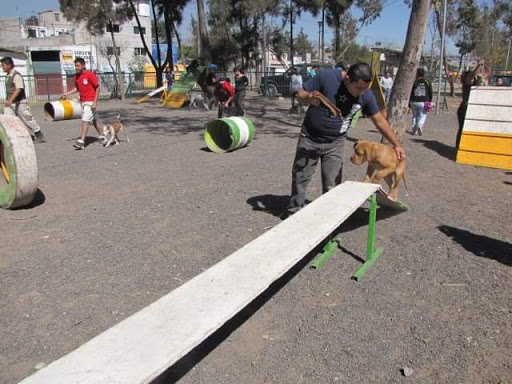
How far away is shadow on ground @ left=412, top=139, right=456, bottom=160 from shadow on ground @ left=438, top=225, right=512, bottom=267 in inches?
196

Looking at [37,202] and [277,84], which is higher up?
[277,84]

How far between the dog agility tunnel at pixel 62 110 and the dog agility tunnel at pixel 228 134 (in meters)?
7.51

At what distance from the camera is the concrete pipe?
17.8 ft

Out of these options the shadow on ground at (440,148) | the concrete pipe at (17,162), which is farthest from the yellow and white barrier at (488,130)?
the concrete pipe at (17,162)

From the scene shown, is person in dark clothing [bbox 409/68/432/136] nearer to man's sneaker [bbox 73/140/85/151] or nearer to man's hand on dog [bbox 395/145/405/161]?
man's hand on dog [bbox 395/145/405/161]

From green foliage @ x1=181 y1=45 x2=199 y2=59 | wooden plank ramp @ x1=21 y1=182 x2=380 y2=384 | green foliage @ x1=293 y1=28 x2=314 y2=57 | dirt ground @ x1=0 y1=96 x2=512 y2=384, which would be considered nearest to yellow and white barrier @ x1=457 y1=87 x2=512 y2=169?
dirt ground @ x1=0 y1=96 x2=512 y2=384

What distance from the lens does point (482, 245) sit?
4.97m

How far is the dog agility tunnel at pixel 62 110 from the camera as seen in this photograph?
15750 millimetres

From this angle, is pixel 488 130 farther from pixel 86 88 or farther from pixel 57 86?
pixel 57 86

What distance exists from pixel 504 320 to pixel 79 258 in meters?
3.82

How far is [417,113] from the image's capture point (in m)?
12.6

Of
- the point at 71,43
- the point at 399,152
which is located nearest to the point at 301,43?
the point at 71,43

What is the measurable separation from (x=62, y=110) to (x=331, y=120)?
1351cm

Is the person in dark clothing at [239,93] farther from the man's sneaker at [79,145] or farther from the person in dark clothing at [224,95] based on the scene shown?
the man's sneaker at [79,145]
